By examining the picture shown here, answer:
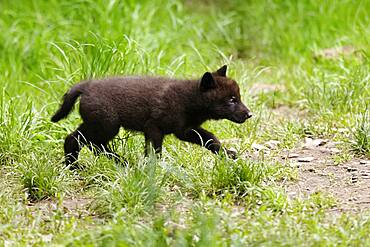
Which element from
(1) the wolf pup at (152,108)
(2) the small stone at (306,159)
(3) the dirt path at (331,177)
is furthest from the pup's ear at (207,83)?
(2) the small stone at (306,159)

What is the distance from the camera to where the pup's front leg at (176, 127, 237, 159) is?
6.98m

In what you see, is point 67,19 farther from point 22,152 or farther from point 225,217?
point 225,217

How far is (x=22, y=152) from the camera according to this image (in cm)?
736

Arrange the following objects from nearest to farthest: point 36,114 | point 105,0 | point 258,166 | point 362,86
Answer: point 258,166 < point 36,114 < point 362,86 < point 105,0

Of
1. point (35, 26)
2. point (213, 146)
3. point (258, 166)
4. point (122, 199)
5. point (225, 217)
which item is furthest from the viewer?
point (35, 26)

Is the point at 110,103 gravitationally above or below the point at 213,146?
above

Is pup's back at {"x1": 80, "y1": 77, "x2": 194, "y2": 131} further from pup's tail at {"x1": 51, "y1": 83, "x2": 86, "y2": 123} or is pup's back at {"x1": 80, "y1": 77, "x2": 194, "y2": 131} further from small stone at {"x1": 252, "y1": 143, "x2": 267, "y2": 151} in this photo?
small stone at {"x1": 252, "y1": 143, "x2": 267, "y2": 151}

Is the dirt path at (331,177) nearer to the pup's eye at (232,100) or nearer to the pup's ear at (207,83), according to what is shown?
the pup's eye at (232,100)

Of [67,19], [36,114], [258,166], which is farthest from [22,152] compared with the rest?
[67,19]

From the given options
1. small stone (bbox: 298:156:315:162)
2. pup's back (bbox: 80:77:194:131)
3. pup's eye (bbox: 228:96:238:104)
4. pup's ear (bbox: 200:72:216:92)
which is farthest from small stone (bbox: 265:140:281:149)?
pup's back (bbox: 80:77:194:131)

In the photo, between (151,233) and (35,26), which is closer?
(151,233)

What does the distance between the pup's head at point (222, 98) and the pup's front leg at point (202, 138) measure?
0.71ft

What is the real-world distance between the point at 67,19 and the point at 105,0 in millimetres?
911

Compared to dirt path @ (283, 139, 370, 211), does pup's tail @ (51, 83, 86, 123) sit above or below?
above
